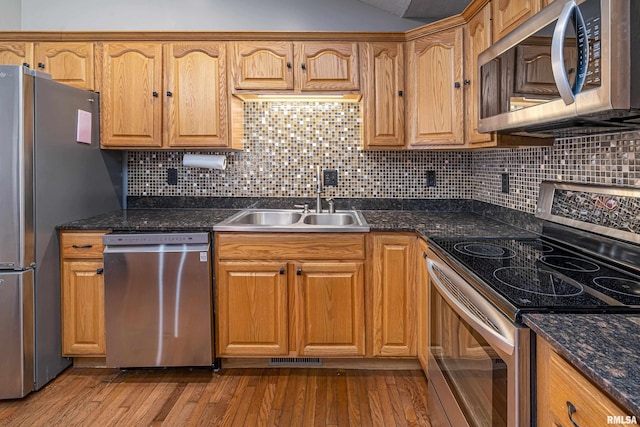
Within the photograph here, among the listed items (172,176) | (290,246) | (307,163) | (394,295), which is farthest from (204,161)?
(394,295)

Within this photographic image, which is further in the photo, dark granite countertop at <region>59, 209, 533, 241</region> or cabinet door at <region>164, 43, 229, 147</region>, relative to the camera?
cabinet door at <region>164, 43, 229, 147</region>

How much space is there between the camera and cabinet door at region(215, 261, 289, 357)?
7.40 ft

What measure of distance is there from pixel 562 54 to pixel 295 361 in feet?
6.56

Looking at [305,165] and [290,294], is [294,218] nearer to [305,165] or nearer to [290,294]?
[305,165]

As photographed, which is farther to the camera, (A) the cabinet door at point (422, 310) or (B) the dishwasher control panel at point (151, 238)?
(B) the dishwasher control panel at point (151, 238)

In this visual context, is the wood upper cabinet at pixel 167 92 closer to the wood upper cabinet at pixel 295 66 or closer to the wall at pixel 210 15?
the wood upper cabinet at pixel 295 66

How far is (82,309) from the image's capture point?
229 centimetres

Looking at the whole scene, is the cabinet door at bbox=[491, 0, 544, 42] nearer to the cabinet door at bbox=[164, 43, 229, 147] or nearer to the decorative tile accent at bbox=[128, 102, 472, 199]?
the decorative tile accent at bbox=[128, 102, 472, 199]

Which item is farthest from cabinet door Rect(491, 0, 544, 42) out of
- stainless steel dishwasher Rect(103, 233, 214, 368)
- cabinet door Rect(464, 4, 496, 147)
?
stainless steel dishwasher Rect(103, 233, 214, 368)

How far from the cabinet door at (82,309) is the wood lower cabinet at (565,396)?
219 cm

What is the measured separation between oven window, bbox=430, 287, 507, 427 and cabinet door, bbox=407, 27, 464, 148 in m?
1.13

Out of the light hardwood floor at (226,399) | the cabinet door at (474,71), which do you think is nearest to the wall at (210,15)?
the cabinet door at (474,71)

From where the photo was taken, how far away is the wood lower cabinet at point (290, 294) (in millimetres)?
2246

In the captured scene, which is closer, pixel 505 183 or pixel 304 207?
pixel 505 183
